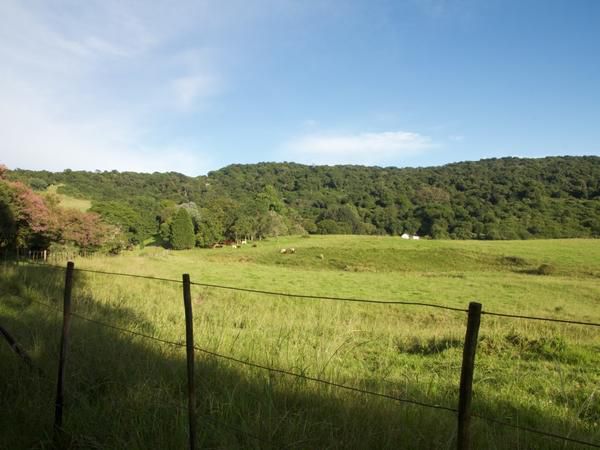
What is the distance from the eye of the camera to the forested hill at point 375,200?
80000 mm

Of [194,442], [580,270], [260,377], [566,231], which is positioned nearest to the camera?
[194,442]

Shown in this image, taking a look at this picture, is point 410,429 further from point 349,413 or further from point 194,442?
point 194,442

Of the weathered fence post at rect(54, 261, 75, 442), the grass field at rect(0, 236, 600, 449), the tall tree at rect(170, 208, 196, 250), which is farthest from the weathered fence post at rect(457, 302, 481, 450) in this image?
the tall tree at rect(170, 208, 196, 250)

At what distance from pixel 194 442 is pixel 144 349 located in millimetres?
2813

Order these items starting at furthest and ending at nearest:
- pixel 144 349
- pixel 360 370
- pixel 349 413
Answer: pixel 360 370 < pixel 144 349 < pixel 349 413

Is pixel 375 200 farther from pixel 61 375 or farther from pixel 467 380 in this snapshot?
pixel 467 380

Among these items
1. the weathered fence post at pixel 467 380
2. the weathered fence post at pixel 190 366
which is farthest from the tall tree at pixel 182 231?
the weathered fence post at pixel 467 380

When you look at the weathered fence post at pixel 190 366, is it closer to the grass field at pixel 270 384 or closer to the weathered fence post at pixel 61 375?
the grass field at pixel 270 384

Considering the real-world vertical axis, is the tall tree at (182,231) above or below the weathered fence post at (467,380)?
below

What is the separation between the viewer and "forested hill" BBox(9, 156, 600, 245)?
8000 centimetres

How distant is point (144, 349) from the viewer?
5.42 m

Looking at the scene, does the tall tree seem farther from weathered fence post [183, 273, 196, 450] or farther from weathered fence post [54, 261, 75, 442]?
weathered fence post [183, 273, 196, 450]

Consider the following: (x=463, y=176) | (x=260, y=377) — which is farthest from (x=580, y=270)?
(x=463, y=176)

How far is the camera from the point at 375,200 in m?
119
